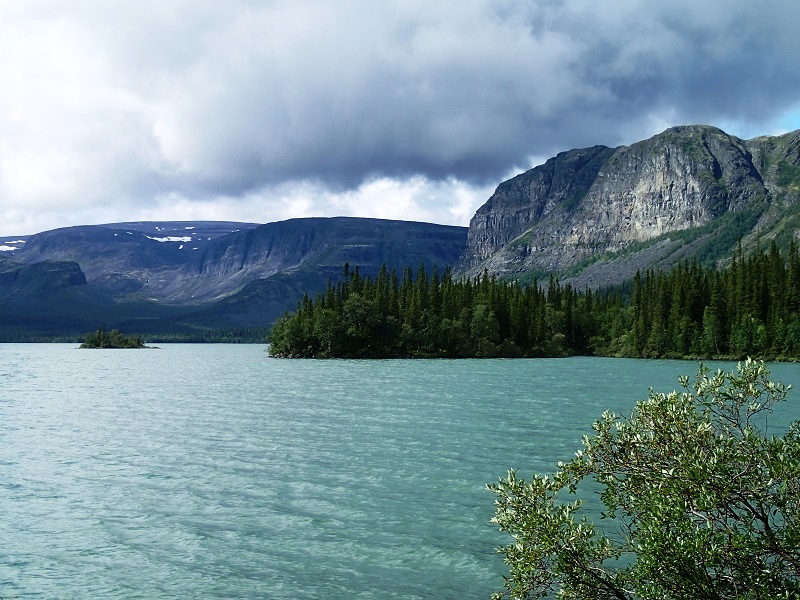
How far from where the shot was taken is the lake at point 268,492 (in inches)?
934

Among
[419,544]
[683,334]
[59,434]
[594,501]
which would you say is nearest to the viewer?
[419,544]

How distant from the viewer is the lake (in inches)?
934

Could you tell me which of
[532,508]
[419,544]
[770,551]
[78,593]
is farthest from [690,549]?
[78,593]

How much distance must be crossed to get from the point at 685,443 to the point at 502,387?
8374cm

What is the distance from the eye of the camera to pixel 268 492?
117ft

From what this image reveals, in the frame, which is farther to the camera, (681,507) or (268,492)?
(268,492)

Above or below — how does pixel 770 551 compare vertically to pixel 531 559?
above

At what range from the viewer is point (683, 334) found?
650ft

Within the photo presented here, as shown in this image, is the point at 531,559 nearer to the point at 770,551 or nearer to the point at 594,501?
the point at 770,551

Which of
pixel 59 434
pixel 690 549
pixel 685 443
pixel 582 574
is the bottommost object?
pixel 59 434

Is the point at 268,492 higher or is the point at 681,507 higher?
the point at 681,507

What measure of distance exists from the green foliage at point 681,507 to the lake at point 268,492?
7.70 meters

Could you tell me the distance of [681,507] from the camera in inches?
550

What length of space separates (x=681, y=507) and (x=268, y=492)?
26.0m
